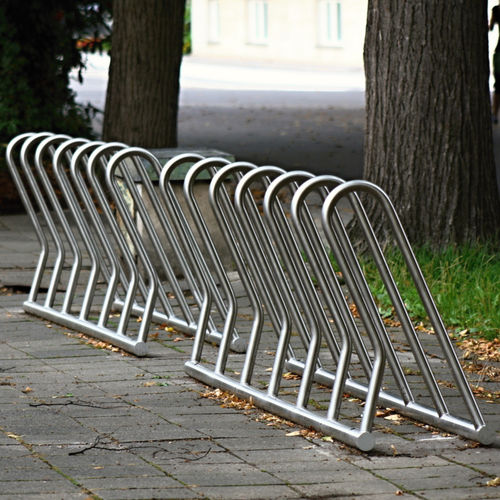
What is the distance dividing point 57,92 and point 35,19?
2.50 feet

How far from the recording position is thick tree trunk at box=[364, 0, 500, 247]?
7.98m

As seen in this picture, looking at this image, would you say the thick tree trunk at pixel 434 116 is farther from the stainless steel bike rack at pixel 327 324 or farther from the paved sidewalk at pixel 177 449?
the paved sidewalk at pixel 177 449

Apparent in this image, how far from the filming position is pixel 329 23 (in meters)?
38.0

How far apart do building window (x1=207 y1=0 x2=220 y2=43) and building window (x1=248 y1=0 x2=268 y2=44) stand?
5.85 ft

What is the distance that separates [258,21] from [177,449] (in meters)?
A: 37.6

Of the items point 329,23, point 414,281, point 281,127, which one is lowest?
point 281,127

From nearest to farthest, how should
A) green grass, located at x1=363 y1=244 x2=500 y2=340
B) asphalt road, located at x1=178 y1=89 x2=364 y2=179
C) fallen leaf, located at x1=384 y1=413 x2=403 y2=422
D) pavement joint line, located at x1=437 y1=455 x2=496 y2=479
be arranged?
1. pavement joint line, located at x1=437 y1=455 x2=496 y2=479
2. fallen leaf, located at x1=384 y1=413 x2=403 y2=422
3. green grass, located at x1=363 y1=244 x2=500 y2=340
4. asphalt road, located at x1=178 y1=89 x2=364 y2=179

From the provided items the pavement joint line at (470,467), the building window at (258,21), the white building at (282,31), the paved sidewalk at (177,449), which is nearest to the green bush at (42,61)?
the paved sidewalk at (177,449)

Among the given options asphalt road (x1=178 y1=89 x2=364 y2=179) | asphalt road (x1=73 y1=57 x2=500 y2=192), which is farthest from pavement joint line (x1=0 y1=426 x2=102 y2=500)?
asphalt road (x1=178 y1=89 x2=364 y2=179)

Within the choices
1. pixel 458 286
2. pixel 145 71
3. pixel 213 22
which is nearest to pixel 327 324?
pixel 458 286

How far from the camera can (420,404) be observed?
503 cm

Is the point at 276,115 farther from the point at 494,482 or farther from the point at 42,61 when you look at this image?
the point at 494,482

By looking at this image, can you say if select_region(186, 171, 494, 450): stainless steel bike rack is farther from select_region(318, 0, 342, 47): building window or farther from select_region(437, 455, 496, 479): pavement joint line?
select_region(318, 0, 342, 47): building window

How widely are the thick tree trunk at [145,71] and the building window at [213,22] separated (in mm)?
31287
